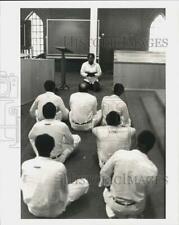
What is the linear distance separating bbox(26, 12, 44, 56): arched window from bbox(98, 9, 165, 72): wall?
47.3 inches

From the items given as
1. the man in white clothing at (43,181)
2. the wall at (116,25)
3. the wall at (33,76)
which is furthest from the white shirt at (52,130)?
the wall at (116,25)

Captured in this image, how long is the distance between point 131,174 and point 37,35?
20.0 feet

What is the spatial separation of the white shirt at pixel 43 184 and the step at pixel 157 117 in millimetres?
913

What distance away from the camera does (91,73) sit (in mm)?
5035

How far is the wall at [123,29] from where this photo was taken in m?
7.75

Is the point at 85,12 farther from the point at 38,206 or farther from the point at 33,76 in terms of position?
the point at 38,206

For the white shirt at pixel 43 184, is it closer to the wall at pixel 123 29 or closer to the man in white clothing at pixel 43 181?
the man in white clothing at pixel 43 181

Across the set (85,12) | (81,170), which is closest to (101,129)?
(81,170)

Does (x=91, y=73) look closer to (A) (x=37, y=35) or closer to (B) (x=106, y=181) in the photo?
(B) (x=106, y=181)

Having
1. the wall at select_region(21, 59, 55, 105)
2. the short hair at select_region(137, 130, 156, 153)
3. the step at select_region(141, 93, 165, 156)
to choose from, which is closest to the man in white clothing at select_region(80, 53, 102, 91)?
the wall at select_region(21, 59, 55, 105)

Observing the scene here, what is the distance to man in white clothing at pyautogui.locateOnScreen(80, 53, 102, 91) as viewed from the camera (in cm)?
497

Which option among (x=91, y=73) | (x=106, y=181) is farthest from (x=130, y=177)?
(x=91, y=73)

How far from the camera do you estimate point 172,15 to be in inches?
82.7

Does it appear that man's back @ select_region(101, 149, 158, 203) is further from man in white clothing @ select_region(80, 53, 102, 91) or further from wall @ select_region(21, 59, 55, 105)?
man in white clothing @ select_region(80, 53, 102, 91)
